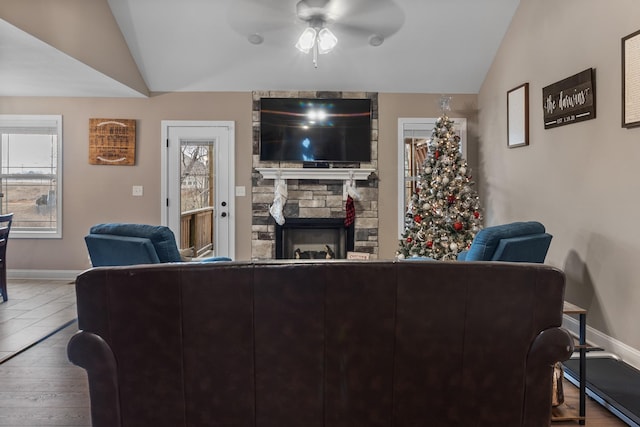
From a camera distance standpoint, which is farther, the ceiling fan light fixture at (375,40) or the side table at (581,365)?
the ceiling fan light fixture at (375,40)

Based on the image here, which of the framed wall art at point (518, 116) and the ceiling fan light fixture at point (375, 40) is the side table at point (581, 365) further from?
the ceiling fan light fixture at point (375, 40)

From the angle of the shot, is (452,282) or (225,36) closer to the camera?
(452,282)

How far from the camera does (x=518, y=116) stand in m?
4.30

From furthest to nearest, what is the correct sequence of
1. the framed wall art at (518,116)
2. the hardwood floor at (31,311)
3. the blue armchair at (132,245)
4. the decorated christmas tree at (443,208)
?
1. the decorated christmas tree at (443,208)
2. the framed wall art at (518,116)
3. the hardwood floor at (31,311)
4. the blue armchair at (132,245)

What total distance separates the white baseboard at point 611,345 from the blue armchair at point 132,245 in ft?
9.86

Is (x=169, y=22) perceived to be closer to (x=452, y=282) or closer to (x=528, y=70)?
(x=528, y=70)

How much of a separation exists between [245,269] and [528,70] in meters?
3.99

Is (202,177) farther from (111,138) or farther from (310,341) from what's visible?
(310,341)

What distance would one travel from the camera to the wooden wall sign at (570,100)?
3133 mm

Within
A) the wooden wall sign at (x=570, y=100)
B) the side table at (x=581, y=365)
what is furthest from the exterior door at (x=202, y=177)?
the side table at (x=581, y=365)

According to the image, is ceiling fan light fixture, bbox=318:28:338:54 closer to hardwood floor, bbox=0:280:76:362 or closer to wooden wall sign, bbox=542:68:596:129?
wooden wall sign, bbox=542:68:596:129

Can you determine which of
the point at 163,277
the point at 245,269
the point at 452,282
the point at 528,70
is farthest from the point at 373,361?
the point at 528,70

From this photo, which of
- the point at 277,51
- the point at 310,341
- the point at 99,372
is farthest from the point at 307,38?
the point at 99,372

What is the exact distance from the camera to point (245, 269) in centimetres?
133
